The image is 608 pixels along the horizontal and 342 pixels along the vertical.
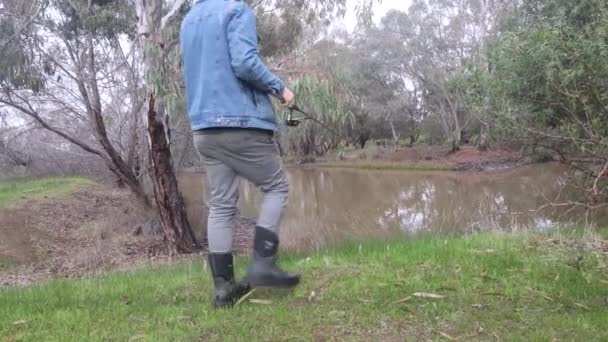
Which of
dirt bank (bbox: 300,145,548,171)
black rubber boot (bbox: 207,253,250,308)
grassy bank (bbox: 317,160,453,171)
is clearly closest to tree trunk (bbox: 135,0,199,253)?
black rubber boot (bbox: 207,253,250,308)

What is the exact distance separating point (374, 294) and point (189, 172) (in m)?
23.3

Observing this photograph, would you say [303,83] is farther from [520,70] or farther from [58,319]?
[58,319]

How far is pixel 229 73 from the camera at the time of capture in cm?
238

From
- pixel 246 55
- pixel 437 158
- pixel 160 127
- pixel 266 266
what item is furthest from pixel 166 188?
pixel 437 158

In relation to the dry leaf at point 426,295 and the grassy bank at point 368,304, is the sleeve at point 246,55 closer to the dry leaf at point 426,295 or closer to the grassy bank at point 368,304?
the grassy bank at point 368,304

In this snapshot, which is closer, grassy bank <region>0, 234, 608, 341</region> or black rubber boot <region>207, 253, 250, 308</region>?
grassy bank <region>0, 234, 608, 341</region>

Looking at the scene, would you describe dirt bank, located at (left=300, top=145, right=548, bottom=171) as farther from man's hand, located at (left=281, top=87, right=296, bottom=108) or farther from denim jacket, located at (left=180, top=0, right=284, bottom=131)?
denim jacket, located at (left=180, top=0, right=284, bottom=131)

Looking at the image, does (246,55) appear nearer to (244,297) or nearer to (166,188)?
(244,297)

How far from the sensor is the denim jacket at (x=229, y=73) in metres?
2.35

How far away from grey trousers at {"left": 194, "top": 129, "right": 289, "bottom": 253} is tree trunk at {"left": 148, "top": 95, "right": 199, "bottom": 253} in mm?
4522

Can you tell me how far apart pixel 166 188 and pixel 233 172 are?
483cm

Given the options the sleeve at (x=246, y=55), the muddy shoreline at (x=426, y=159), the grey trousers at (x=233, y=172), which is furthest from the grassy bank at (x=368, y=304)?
the muddy shoreline at (x=426, y=159)

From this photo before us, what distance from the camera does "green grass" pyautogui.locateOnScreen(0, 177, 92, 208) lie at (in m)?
12.5

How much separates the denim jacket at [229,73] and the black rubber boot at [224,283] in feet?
1.98
